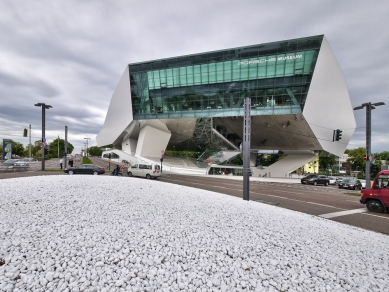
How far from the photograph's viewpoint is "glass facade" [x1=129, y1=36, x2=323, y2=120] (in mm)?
31891

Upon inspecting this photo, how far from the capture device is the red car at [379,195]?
9.99 m

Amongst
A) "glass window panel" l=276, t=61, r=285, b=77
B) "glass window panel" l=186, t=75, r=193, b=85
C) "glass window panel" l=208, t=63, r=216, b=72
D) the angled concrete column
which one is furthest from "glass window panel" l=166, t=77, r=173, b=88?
"glass window panel" l=276, t=61, r=285, b=77

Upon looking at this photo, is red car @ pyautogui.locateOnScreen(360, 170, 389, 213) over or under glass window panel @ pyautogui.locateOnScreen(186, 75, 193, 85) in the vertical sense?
under

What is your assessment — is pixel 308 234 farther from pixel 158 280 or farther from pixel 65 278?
pixel 65 278

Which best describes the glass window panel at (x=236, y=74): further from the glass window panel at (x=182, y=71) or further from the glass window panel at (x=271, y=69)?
the glass window panel at (x=182, y=71)

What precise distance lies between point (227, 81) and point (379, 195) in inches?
→ 1141

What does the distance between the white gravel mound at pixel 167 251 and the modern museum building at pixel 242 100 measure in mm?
31278

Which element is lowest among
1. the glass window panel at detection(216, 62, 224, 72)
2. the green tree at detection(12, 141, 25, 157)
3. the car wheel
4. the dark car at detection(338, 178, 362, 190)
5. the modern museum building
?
the dark car at detection(338, 178, 362, 190)

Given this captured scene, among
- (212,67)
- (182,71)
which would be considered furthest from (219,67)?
(182,71)

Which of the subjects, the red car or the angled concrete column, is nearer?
the red car

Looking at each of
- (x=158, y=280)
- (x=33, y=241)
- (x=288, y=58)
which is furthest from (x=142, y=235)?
(x=288, y=58)

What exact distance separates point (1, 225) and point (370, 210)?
13739mm

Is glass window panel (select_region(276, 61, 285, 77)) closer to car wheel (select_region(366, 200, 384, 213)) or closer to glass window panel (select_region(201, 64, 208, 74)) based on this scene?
glass window panel (select_region(201, 64, 208, 74))

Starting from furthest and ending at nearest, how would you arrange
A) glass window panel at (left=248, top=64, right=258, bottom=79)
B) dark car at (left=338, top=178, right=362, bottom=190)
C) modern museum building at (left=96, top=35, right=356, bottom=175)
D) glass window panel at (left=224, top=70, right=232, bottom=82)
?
glass window panel at (left=224, top=70, right=232, bottom=82) < glass window panel at (left=248, top=64, right=258, bottom=79) < modern museum building at (left=96, top=35, right=356, bottom=175) < dark car at (left=338, top=178, right=362, bottom=190)
